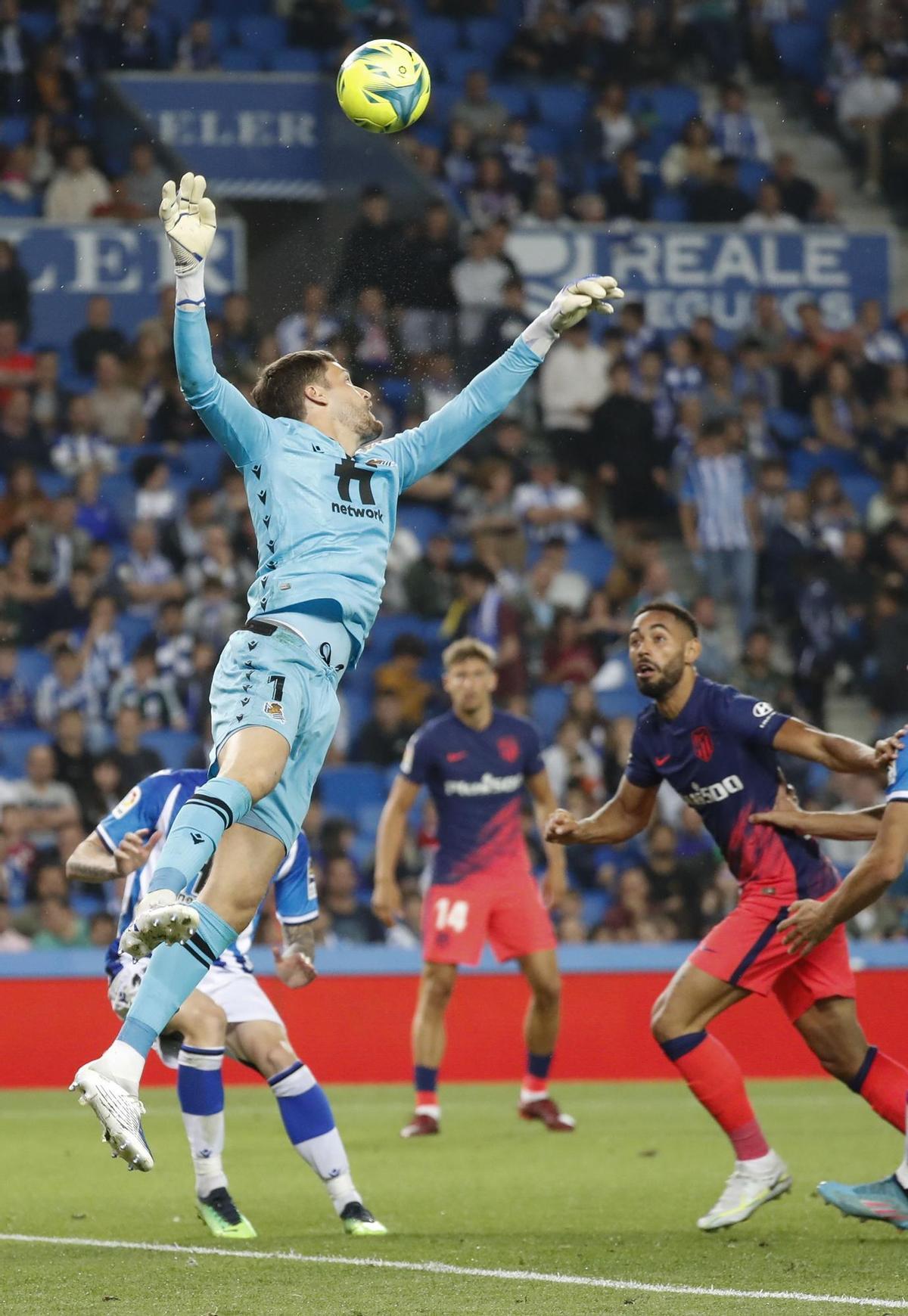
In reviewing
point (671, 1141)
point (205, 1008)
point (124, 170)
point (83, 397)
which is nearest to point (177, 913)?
point (205, 1008)

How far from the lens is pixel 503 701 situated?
48.1ft

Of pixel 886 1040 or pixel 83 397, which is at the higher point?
pixel 83 397

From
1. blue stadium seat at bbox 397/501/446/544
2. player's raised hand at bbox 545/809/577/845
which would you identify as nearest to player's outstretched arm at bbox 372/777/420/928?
player's raised hand at bbox 545/809/577/845

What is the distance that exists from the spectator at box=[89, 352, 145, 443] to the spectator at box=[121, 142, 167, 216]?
5.89 feet

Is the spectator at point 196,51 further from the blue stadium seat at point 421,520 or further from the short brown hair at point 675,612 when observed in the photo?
the short brown hair at point 675,612

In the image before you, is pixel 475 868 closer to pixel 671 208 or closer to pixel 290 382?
pixel 290 382

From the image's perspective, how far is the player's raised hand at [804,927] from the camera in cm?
655

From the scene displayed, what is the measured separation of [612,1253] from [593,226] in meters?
13.3

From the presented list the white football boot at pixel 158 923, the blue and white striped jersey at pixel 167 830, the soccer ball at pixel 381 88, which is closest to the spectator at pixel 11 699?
the blue and white striped jersey at pixel 167 830

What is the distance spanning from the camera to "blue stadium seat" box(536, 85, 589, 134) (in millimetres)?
19197

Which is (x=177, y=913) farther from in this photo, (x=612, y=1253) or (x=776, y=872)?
(x=776, y=872)

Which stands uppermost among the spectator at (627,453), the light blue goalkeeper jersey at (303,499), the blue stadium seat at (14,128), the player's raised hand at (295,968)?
the blue stadium seat at (14,128)

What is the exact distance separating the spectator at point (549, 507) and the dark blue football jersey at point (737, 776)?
912 cm

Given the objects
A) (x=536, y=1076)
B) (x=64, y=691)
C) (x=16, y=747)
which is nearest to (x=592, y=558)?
(x=64, y=691)
